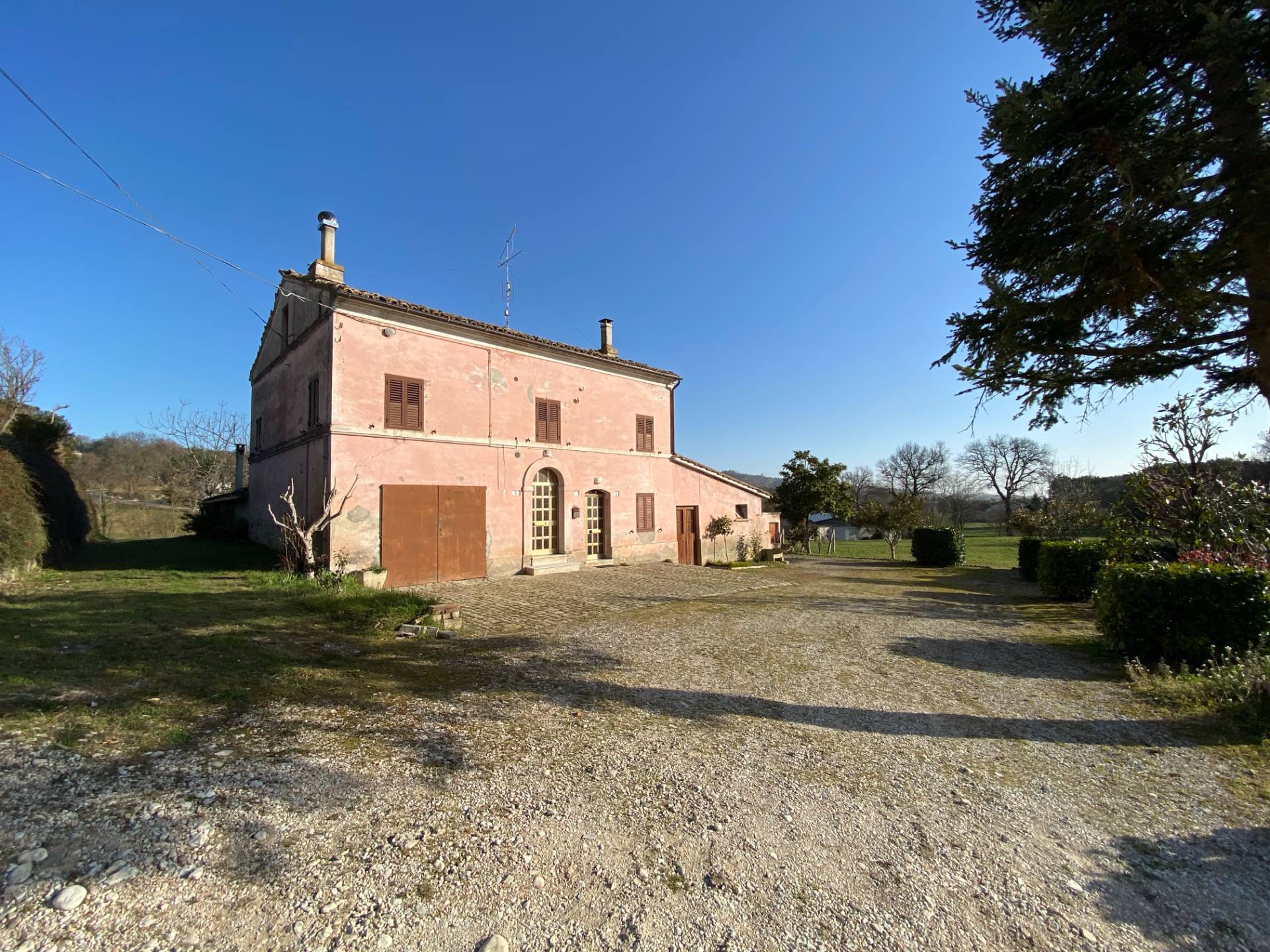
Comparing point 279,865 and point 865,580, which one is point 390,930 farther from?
point 865,580

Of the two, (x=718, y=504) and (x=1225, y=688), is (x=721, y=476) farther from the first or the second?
(x=1225, y=688)

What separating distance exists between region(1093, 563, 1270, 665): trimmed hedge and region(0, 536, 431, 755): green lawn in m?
8.13

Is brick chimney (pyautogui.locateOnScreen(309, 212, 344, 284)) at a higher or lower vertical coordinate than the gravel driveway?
higher

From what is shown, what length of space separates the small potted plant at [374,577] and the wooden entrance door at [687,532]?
1045 cm

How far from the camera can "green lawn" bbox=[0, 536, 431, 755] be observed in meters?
3.88

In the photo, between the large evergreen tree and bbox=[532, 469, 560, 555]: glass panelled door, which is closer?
the large evergreen tree

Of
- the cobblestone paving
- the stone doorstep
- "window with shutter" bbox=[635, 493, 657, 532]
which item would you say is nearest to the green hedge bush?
the cobblestone paving

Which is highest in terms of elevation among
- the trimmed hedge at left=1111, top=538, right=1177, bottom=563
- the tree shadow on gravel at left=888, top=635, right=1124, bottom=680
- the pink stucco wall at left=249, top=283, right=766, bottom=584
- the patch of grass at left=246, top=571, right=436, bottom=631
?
the pink stucco wall at left=249, top=283, right=766, bottom=584

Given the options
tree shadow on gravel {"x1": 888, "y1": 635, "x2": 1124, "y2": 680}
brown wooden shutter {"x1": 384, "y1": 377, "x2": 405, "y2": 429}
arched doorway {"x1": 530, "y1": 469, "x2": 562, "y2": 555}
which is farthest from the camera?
arched doorway {"x1": 530, "y1": 469, "x2": 562, "y2": 555}

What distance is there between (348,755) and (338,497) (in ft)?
31.0

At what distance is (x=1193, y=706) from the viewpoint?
15.3ft

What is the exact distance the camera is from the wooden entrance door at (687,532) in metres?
19.5

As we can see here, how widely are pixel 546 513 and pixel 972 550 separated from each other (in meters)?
26.8

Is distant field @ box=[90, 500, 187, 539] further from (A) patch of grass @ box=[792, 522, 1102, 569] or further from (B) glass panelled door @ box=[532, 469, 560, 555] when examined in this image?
(A) patch of grass @ box=[792, 522, 1102, 569]
